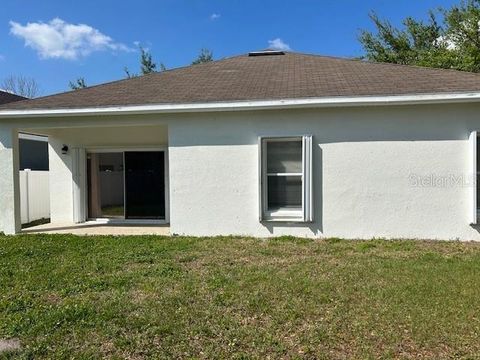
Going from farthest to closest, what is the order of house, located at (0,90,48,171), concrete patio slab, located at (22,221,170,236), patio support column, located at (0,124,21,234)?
1. house, located at (0,90,48,171)
2. concrete patio slab, located at (22,221,170,236)
3. patio support column, located at (0,124,21,234)

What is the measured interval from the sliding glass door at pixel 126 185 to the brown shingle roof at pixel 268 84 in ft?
6.75

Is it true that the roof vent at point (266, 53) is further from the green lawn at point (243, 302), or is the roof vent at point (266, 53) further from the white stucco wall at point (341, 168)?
the green lawn at point (243, 302)

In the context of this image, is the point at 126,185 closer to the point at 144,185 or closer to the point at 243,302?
the point at 144,185

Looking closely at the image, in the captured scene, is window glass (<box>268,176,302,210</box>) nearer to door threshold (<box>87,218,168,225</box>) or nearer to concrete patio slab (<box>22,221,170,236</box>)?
concrete patio slab (<box>22,221,170,236</box>)

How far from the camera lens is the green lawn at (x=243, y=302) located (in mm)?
3461

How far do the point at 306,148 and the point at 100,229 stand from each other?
559 centimetres

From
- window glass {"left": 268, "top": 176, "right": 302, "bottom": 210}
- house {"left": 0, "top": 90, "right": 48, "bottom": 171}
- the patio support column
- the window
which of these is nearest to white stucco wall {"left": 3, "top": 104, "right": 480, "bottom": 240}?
the window

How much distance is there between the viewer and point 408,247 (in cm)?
715

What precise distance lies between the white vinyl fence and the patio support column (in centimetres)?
247

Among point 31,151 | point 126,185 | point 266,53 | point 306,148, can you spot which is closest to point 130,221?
point 126,185

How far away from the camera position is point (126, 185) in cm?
1115

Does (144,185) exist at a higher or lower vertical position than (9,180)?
lower

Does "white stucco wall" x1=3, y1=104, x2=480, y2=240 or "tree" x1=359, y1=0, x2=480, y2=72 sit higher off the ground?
"tree" x1=359, y1=0, x2=480, y2=72

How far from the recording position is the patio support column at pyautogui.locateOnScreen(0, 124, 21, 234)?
360 inches
